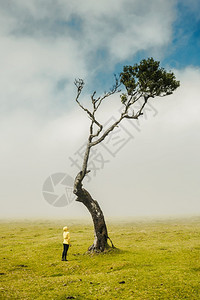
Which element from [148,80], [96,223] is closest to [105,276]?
[96,223]

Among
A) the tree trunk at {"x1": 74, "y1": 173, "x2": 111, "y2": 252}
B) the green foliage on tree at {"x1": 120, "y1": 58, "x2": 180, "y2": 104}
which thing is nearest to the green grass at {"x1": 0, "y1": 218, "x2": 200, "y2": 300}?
the tree trunk at {"x1": 74, "y1": 173, "x2": 111, "y2": 252}

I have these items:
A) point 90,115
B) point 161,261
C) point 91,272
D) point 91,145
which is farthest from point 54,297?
point 90,115

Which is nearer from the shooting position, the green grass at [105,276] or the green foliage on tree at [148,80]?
the green grass at [105,276]

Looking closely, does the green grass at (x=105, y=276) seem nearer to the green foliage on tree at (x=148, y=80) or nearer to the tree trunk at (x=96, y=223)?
the tree trunk at (x=96, y=223)

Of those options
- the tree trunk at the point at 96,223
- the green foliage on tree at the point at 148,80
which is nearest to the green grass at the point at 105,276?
the tree trunk at the point at 96,223

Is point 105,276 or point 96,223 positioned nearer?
point 105,276

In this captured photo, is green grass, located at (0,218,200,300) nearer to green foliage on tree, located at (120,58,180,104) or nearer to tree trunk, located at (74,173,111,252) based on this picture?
tree trunk, located at (74,173,111,252)

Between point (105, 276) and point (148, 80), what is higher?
point (148, 80)

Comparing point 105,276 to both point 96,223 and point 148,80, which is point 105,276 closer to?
point 96,223

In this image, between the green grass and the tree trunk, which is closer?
the green grass

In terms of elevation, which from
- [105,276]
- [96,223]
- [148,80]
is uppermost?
[148,80]

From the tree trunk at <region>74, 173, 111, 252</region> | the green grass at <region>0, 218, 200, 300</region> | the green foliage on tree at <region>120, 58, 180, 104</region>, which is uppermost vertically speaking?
the green foliage on tree at <region>120, 58, 180, 104</region>

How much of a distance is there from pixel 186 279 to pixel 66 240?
1277cm

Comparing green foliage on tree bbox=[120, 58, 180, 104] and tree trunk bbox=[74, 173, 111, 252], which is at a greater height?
green foliage on tree bbox=[120, 58, 180, 104]
